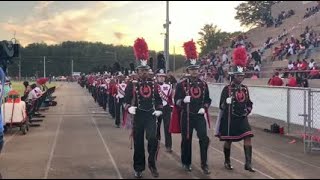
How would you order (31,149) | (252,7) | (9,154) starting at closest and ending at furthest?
(9,154) < (31,149) < (252,7)

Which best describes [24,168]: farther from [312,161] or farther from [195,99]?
[312,161]

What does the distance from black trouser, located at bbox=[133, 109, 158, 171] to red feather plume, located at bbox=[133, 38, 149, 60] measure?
1.17 meters

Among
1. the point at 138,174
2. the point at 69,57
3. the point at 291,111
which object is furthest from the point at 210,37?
the point at 138,174

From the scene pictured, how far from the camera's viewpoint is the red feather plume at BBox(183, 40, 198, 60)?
10.4 meters

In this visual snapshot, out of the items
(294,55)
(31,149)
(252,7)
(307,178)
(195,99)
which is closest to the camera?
(307,178)

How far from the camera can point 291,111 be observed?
1598cm

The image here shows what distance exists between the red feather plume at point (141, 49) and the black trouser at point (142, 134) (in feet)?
3.84

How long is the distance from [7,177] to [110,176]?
1692mm

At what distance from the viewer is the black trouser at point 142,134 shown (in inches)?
359

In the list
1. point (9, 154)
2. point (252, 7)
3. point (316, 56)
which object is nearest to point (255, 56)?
point (316, 56)

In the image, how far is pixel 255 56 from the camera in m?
34.8

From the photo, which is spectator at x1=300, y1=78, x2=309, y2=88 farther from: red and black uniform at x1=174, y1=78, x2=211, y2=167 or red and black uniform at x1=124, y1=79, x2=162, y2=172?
red and black uniform at x1=124, y1=79, x2=162, y2=172

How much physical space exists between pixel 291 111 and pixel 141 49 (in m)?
7.35

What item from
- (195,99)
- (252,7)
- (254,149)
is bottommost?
(254,149)
